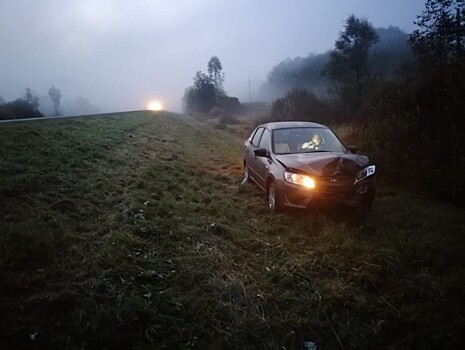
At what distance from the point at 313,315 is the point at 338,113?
23.8 m

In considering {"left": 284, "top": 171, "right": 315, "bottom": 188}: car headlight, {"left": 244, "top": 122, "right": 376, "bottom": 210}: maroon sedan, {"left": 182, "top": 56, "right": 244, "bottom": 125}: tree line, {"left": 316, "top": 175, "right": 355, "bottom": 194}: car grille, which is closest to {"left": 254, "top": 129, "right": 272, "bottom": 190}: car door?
{"left": 244, "top": 122, "right": 376, "bottom": 210}: maroon sedan

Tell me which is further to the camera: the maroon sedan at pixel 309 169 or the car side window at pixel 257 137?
the car side window at pixel 257 137

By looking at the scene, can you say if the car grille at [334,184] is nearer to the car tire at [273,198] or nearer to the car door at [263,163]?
the car tire at [273,198]

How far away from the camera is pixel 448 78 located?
945 cm

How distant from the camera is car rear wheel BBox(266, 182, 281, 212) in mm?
6348

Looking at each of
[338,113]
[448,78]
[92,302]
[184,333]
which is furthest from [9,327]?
[338,113]

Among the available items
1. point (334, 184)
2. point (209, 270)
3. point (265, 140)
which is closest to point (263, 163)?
point (265, 140)

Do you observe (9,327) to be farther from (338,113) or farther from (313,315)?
(338,113)

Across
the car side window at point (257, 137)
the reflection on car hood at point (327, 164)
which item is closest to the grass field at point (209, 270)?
the reflection on car hood at point (327, 164)

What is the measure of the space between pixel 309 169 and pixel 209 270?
102 inches

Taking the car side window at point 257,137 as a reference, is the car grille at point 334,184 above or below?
below

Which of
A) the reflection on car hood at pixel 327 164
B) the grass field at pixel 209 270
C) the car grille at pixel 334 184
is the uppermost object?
the reflection on car hood at pixel 327 164

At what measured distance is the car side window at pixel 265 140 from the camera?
7629 millimetres

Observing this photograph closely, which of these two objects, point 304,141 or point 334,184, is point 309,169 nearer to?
point 334,184
